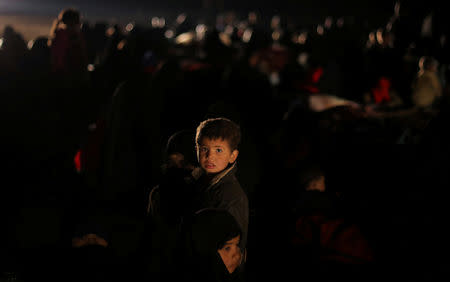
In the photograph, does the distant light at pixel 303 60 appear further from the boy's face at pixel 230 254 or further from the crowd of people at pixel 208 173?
the boy's face at pixel 230 254

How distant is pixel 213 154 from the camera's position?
82.0 inches

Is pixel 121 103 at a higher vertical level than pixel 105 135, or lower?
higher

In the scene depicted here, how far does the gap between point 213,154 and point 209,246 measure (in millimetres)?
538

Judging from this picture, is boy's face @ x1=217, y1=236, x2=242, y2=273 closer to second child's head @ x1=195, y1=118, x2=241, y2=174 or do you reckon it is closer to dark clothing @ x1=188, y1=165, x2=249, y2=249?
dark clothing @ x1=188, y1=165, x2=249, y2=249

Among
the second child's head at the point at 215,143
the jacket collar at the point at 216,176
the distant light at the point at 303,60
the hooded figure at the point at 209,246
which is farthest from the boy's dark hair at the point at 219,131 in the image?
the distant light at the point at 303,60

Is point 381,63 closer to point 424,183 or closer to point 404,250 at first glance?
point 424,183

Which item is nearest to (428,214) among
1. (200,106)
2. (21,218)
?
(200,106)

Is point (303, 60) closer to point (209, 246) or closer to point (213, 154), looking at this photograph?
point (213, 154)

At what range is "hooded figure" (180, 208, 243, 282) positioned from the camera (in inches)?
66.2

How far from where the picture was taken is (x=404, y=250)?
3738mm

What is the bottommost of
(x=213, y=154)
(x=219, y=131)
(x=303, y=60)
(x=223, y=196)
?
(x=223, y=196)

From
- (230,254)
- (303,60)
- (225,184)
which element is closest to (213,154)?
(225,184)

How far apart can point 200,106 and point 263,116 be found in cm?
87

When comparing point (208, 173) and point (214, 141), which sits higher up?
point (214, 141)
